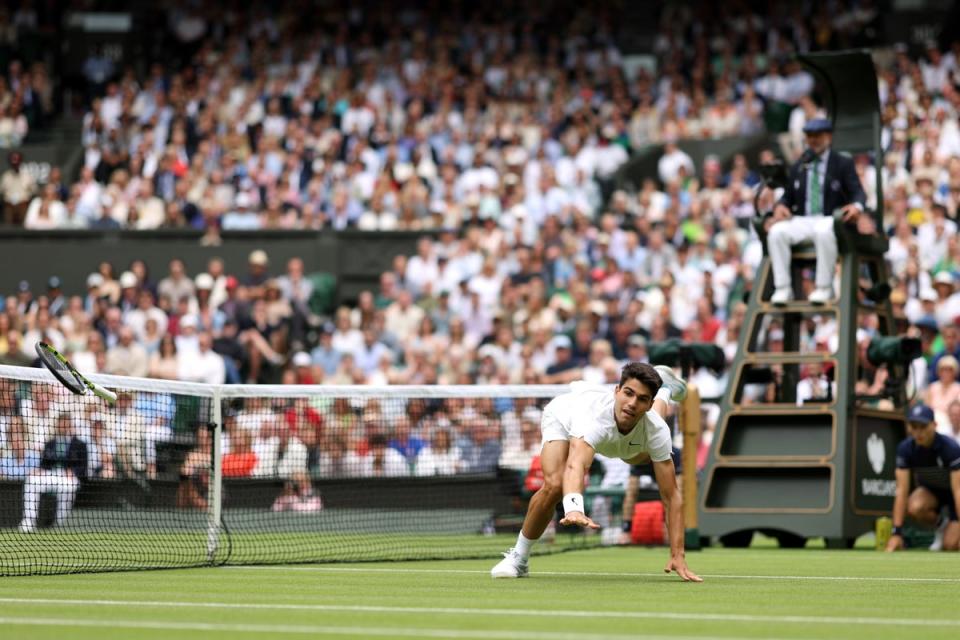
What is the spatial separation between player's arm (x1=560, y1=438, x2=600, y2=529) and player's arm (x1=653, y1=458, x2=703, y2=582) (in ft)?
1.69

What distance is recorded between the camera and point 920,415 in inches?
664

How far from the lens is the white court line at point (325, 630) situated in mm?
7531

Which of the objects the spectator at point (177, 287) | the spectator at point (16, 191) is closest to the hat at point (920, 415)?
the spectator at point (177, 287)

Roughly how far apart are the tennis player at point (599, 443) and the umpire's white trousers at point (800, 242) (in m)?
5.92

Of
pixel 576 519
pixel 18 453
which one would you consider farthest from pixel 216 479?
pixel 576 519

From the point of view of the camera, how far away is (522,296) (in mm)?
24953

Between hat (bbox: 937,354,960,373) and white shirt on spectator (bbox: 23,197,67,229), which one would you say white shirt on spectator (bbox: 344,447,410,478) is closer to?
hat (bbox: 937,354,960,373)

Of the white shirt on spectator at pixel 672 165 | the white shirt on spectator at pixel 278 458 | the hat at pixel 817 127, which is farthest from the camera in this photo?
the white shirt on spectator at pixel 672 165

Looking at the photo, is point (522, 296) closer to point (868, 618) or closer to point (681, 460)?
point (681, 460)

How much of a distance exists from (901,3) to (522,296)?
12354mm

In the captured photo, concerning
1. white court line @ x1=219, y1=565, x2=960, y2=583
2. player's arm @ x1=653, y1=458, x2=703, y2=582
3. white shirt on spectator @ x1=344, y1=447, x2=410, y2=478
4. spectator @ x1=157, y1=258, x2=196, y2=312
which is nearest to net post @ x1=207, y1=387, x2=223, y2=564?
white court line @ x1=219, y1=565, x2=960, y2=583

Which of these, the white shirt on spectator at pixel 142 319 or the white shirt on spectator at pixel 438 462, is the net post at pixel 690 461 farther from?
the white shirt on spectator at pixel 142 319

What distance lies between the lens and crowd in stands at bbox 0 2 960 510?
23.5 meters

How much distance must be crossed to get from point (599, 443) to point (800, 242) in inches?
276
